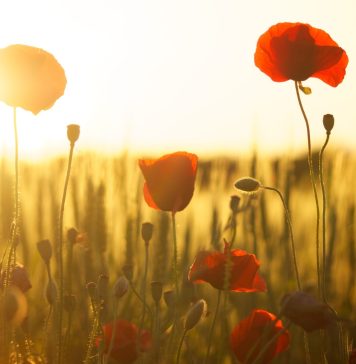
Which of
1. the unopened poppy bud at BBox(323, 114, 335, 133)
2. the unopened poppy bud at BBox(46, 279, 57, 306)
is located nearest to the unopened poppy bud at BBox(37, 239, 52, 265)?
the unopened poppy bud at BBox(46, 279, 57, 306)

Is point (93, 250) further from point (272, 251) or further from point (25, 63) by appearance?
point (25, 63)

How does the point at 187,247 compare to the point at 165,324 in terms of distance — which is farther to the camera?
the point at 187,247

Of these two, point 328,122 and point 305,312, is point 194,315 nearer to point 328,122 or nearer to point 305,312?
point 305,312

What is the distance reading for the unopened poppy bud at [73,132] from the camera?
105cm

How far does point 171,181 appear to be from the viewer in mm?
1166

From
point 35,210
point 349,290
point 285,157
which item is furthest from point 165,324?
point 349,290

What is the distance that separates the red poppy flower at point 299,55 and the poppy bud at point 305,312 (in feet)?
1.62

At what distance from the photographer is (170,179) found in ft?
3.83

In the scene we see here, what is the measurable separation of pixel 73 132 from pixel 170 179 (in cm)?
17

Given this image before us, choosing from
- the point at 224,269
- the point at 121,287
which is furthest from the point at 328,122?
the point at 121,287

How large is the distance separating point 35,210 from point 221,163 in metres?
0.46

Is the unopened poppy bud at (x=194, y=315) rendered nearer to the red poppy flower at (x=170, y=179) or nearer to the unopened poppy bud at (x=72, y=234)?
the red poppy flower at (x=170, y=179)

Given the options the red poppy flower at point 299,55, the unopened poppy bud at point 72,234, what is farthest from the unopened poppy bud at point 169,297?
the red poppy flower at point 299,55

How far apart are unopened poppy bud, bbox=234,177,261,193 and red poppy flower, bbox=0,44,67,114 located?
0.96ft
